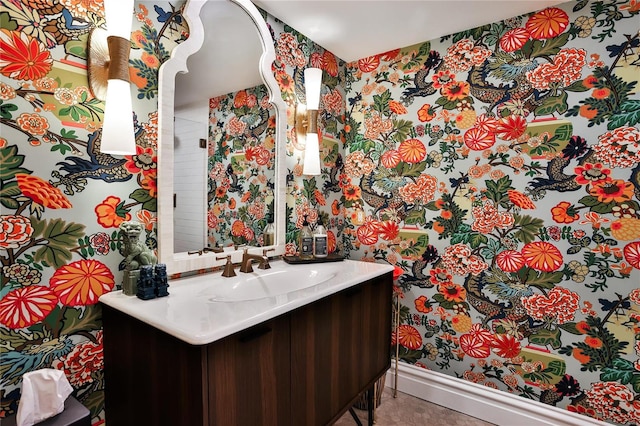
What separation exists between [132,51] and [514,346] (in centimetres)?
244

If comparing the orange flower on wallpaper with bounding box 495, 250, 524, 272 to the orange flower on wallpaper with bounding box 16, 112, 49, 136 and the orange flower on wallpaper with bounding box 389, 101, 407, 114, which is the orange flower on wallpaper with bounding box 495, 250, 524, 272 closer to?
the orange flower on wallpaper with bounding box 389, 101, 407, 114

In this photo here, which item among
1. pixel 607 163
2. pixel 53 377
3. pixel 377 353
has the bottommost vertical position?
pixel 377 353

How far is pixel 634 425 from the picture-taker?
157cm

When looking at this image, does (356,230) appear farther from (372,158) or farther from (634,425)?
(634,425)

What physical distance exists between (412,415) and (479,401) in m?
0.41

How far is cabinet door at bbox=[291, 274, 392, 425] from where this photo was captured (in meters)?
1.22

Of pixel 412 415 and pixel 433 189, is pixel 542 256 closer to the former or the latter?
pixel 433 189

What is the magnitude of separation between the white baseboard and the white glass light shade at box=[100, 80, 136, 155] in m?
2.12

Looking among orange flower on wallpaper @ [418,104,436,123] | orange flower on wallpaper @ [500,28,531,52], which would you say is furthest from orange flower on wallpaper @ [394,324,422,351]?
orange flower on wallpaper @ [500,28,531,52]

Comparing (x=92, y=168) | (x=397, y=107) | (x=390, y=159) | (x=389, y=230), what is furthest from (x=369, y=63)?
(x=92, y=168)

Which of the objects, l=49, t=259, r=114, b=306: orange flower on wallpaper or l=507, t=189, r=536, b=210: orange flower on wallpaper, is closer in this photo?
l=49, t=259, r=114, b=306: orange flower on wallpaper

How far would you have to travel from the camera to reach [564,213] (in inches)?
67.1

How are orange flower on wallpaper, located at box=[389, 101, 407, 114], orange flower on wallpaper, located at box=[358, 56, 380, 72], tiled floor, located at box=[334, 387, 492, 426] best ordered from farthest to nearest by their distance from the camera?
orange flower on wallpaper, located at box=[358, 56, 380, 72]
orange flower on wallpaper, located at box=[389, 101, 407, 114]
tiled floor, located at box=[334, 387, 492, 426]

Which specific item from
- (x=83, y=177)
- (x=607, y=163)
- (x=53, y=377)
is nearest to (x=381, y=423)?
(x=53, y=377)
